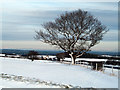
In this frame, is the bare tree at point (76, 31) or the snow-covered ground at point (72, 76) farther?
the bare tree at point (76, 31)

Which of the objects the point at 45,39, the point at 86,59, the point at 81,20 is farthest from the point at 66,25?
the point at 86,59

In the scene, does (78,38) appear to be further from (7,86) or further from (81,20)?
(7,86)

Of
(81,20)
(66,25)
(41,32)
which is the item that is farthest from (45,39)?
(81,20)

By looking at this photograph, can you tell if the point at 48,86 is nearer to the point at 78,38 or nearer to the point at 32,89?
the point at 32,89

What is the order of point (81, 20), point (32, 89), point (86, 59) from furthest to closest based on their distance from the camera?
point (86, 59)
point (81, 20)
point (32, 89)

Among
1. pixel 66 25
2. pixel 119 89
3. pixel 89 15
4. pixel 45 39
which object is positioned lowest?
pixel 119 89

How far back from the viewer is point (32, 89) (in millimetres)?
9305

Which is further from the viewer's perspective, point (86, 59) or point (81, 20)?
point (86, 59)

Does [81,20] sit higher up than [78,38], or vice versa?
[81,20]

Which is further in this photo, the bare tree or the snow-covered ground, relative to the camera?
the bare tree

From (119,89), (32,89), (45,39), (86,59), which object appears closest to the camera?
(32,89)

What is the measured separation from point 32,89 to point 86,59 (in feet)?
96.2

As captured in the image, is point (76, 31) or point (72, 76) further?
point (76, 31)

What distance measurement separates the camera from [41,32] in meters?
26.4
